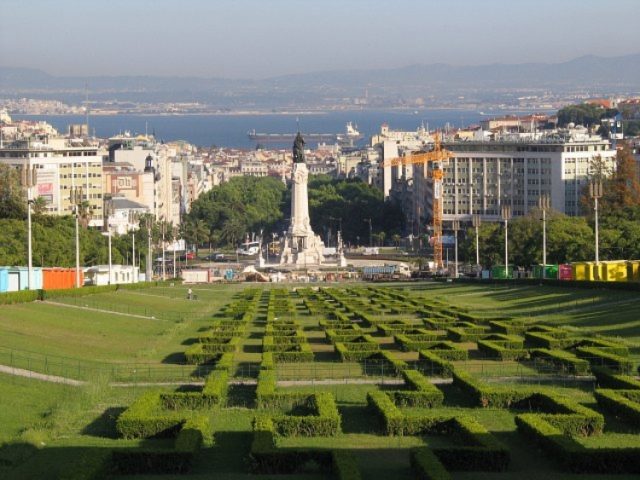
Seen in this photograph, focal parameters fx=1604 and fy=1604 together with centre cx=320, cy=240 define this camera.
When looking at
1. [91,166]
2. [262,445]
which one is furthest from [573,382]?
[91,166]

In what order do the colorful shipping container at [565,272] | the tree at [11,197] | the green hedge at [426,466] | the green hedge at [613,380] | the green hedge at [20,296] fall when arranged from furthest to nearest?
the tree at [11,197]
the colorful shipping container at [565,272]
the green hedge at [20,296]
the green hedge at [613,380]
the green hedge at [426,466]

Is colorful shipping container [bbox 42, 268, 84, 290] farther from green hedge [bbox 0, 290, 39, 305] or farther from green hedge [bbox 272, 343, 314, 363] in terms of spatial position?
green hedge [bbox 272, 343, 314, 363]

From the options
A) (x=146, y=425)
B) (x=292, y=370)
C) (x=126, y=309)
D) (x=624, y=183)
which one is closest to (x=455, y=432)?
(x=146, y=425)

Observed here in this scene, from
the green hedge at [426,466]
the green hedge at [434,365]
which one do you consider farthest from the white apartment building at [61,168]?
the green hedge at [426,466]

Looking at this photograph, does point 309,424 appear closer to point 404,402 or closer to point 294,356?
point 404,402

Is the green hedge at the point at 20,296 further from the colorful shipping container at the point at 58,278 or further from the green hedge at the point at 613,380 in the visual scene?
the green hedge at the point at 613,380

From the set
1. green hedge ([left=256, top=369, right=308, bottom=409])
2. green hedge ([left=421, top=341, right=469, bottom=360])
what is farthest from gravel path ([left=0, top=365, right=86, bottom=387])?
green hedge ([left=421, top=341, right=469, bottom=360])
